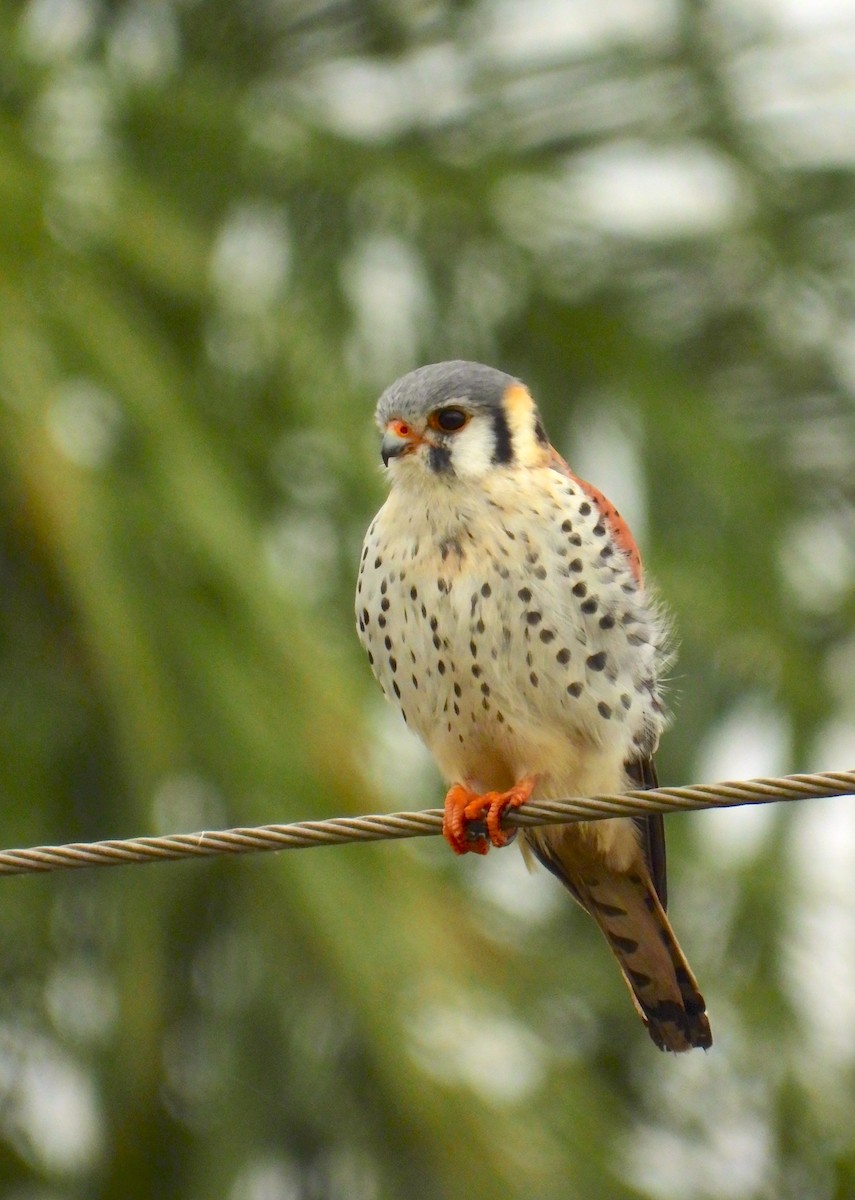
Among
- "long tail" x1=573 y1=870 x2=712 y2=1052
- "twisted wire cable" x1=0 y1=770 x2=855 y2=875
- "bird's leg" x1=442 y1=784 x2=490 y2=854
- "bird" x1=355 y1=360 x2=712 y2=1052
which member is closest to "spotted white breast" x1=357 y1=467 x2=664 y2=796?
"bird" x1=355 y1=360 x2=712 y2=1052

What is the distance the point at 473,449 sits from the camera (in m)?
4.34

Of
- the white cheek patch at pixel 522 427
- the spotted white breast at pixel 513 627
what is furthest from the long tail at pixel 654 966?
the white cheek patch at pixel 522 427

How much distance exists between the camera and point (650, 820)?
14.8 ft

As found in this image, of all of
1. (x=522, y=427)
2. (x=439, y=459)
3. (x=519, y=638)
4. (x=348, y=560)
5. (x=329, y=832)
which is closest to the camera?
(x=329, y=832)

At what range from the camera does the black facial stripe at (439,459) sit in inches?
169

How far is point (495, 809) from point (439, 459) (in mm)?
817

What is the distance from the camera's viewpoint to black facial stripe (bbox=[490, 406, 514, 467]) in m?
4.35

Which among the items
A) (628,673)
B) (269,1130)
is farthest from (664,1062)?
(628,673)

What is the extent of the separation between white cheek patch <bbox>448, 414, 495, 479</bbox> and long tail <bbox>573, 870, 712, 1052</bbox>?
3.46 feet

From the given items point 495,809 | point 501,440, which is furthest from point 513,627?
point 501,440

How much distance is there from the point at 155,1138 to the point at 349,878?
4.07 ft

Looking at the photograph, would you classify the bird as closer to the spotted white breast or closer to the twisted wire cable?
the spotted white breast

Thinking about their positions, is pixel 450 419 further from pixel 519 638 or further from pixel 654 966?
pixel 654 966

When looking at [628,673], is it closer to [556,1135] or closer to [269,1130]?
[556,1135]
